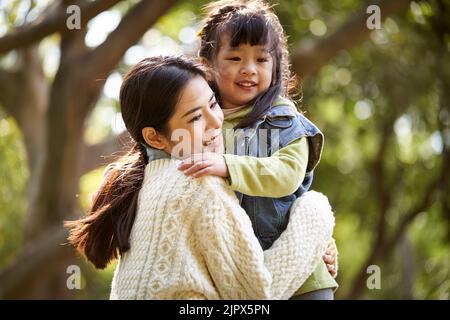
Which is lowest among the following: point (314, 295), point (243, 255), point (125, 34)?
point (314, 295)

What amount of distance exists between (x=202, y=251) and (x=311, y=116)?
219 inches

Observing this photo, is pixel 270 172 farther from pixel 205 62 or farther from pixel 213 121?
pixel 205 62

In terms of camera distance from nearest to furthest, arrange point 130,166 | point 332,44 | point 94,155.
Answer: point 130,166
point 332,44
point 94,155

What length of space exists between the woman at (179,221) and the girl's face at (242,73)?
208 mm

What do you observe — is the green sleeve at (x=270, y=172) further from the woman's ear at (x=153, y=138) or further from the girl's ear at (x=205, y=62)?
the girl's ear at (x=205, y=62)

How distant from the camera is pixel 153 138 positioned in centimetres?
268

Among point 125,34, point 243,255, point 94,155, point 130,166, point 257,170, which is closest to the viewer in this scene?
point 243,255

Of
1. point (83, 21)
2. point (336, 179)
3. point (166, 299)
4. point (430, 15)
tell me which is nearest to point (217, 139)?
point (166, 299)

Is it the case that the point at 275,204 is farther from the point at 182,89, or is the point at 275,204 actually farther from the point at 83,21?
the point at 83,21

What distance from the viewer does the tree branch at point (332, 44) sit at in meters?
5.98

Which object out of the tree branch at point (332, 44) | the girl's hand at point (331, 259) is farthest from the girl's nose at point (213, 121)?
the tree branch at point (332, 44)

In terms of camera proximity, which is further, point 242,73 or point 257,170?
point 242,73

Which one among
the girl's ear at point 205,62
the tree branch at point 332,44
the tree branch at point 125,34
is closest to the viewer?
the girl's ear at point 205,62

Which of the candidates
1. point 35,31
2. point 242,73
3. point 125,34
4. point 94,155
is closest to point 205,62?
point 242,73
